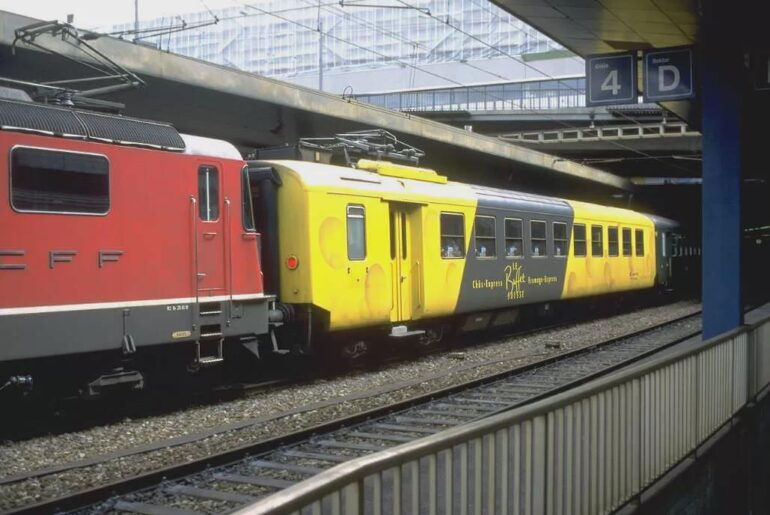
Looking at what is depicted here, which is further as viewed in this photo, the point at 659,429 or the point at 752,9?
the point at 752,9

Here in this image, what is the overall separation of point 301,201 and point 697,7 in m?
5.84

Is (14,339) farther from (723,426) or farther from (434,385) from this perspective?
(723,426)

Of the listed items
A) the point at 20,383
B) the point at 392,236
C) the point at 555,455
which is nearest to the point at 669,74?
the point at 392,236

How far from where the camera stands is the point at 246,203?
11.5m

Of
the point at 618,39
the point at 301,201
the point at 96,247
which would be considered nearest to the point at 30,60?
the point at 301,201

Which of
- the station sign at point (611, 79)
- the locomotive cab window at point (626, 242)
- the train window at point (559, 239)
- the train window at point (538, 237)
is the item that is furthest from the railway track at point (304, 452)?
the locomotive cab window at point (626, 242)

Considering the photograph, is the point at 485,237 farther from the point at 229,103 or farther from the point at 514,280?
the point at 229,103

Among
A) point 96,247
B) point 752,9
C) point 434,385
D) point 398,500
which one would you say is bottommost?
point 434,385

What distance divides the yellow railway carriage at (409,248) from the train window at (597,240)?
2.42 feet

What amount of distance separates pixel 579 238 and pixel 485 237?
539 centimetres

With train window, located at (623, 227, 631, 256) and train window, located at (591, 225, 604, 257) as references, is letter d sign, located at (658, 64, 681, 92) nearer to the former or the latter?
train window, located at (591, 225, 604, 257)

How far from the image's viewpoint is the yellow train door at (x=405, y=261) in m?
14.4

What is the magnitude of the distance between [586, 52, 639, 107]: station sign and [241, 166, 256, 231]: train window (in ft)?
17.1

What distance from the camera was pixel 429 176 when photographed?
16125 millimetres
